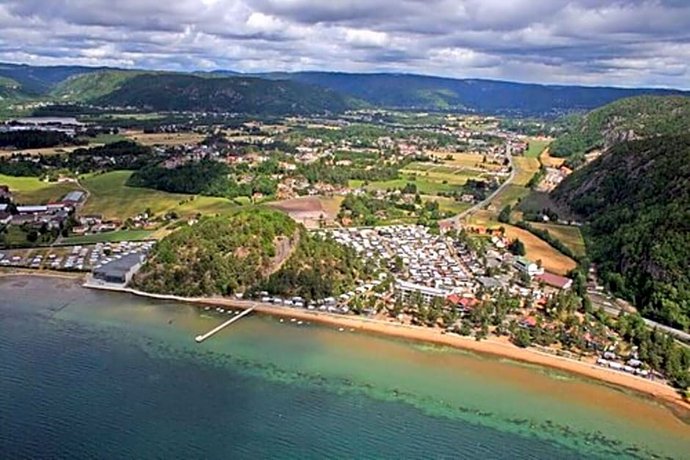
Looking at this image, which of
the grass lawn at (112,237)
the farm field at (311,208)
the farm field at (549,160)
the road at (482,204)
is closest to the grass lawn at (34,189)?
A: the grass lawn at (112,237)

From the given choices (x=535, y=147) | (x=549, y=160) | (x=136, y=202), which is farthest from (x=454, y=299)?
(x=535, y=147)

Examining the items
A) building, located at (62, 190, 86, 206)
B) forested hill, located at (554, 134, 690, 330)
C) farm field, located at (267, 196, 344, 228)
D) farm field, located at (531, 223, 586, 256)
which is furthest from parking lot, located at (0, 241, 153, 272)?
forested hill, located at (554, 134, 690, 330)

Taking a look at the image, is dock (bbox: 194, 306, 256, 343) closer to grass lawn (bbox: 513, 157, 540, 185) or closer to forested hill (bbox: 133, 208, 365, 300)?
forested hill (bbox: 133, 208, 365, 300)

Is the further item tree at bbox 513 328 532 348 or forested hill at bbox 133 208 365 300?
forested hill at bbox 133 208 365 300

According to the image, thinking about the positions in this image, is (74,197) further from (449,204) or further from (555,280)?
(555,280)

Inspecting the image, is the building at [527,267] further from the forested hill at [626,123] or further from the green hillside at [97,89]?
the green hillside at [97,89]

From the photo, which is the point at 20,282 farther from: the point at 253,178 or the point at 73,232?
the point at 253,178

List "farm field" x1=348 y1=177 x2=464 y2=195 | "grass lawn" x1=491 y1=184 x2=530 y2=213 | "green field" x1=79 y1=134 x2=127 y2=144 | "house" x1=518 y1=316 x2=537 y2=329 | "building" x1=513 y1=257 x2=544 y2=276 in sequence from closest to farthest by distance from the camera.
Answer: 1. "house" x1=518 y1=316 x2=537 y2=329
2. "building" x1=513 y1=257 x2=544 y2=276
3. "grass lawn" x1=491 y1=184 x2=530 y2=213
4. "farm field" x1=348 y1=177 x2=464 y2=195
5. "green field" x1=79 y1=134 x2=127 y2=144
